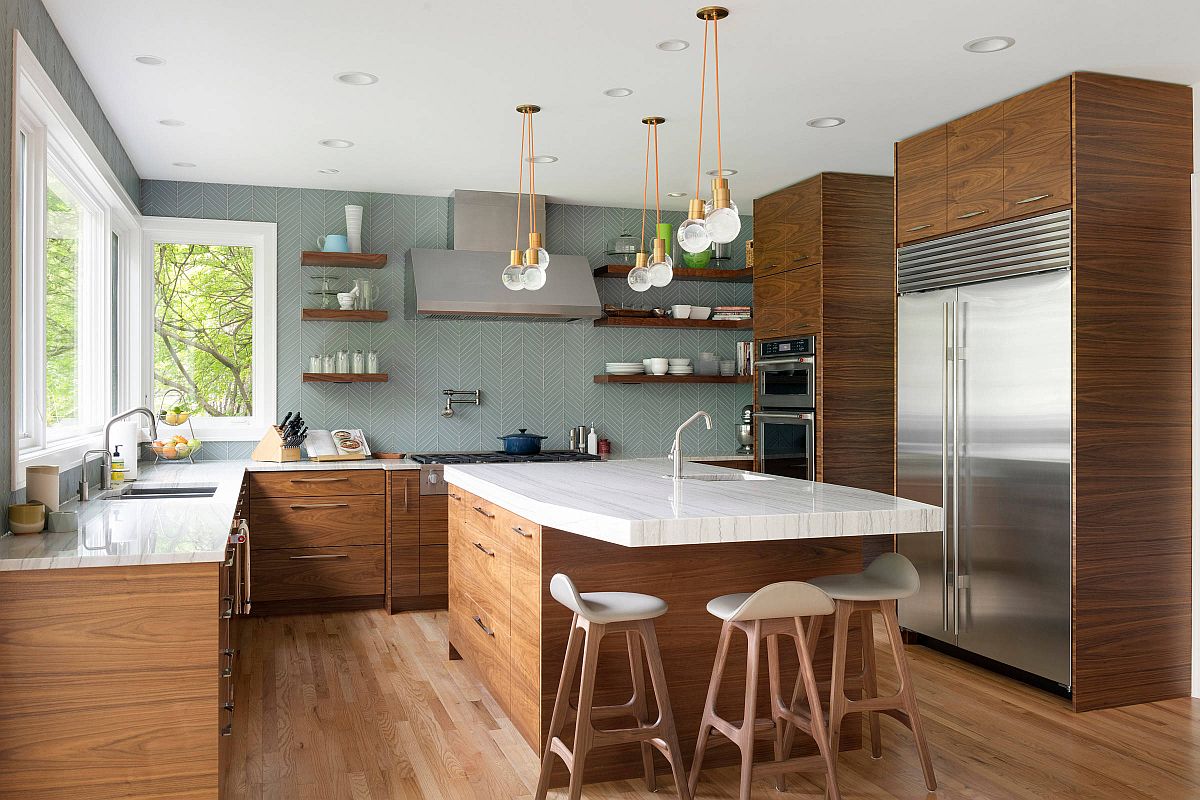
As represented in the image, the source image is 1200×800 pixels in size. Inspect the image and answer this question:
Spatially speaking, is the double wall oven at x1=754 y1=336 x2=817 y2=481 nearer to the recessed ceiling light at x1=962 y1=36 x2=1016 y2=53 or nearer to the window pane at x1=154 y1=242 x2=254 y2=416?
the recessed ceiling light at x1=962 y1=36 x2=1016 y2=53

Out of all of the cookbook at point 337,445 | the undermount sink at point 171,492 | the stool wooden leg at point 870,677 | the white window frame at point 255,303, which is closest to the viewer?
the stool wooden leg at point 870,677

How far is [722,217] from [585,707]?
1.45m

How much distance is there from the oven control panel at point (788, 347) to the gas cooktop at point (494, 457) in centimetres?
124

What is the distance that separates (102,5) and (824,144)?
3199 mm

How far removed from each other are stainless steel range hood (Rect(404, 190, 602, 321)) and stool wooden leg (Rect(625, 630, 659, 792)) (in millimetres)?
3136

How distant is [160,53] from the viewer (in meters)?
3.56

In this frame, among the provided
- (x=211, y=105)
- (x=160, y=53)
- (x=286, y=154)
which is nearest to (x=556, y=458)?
(x=286, y=154)

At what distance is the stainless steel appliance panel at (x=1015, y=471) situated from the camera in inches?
149

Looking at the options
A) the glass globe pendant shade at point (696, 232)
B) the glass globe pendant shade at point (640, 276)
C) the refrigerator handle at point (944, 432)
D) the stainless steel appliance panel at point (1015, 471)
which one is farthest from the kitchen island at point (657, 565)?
the refrigerator handle at point (944, 432)

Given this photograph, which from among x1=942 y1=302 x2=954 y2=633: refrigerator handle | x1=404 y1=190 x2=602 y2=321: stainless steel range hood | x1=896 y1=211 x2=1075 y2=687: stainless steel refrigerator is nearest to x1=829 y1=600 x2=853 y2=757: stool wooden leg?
x1=896 y1=211 x2=1075 y2=687: stainless steel refrigerator

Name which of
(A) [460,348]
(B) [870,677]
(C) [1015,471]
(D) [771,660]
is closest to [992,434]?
(C) [1015,471]

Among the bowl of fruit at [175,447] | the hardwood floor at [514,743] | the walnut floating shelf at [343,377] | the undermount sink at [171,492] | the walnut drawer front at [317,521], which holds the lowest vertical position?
the hardwood floor at [514,743]

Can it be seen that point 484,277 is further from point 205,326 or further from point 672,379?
point 205,326

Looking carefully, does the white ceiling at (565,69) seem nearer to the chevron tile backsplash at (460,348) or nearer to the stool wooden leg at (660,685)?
the chevron tile backsplash at (460,348)
